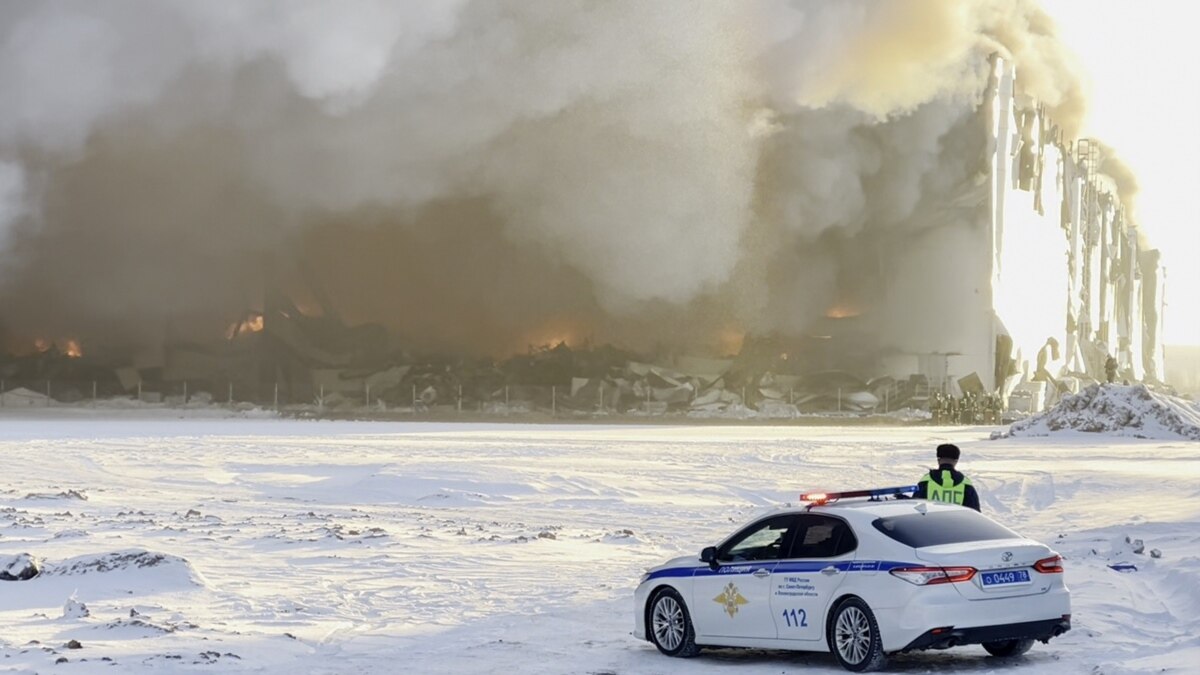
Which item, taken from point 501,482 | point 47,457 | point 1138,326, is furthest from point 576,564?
point 1138,326

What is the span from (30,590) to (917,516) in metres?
10.0

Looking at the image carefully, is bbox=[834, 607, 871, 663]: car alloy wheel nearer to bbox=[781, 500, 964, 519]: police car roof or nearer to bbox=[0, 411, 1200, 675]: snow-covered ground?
bbox=[0, 411, 1200, 675]: snow-covered ground

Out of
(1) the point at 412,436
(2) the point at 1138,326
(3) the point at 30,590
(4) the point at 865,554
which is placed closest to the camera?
(4) the point at 865,554

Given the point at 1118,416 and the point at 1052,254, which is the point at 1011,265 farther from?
the point at 1118,416

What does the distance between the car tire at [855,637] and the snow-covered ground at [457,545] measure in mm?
270

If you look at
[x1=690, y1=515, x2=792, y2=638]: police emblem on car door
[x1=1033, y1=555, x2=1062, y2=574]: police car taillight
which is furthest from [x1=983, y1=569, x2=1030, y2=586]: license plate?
[x1=690, y1=515, x2=792, y2=638]: police emblem on car door

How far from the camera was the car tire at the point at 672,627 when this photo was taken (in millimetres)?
13797

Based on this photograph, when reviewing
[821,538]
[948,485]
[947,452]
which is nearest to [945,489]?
[948,485]

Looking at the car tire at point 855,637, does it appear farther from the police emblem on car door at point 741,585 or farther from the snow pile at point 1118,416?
the snow pile at point 1118,416

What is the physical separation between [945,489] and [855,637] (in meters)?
2.89

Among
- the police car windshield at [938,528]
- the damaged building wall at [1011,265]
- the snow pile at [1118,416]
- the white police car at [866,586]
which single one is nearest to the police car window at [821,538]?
the white police car at [866,586]

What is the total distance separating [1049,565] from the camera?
39.8ft

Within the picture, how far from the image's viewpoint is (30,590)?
55.1 ft

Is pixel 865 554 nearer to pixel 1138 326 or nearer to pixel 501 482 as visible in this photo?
pixel 501 482
